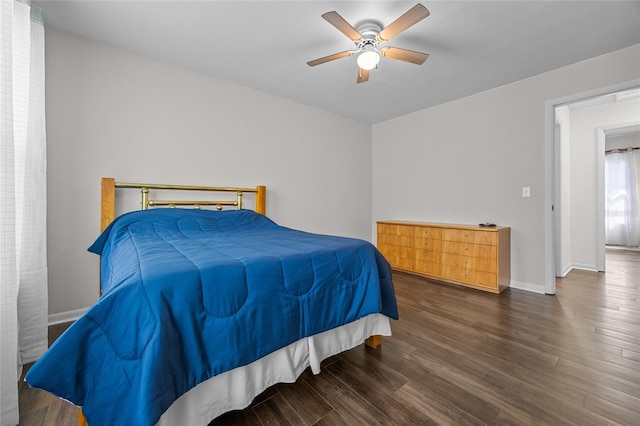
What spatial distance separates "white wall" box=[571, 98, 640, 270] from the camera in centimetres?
396

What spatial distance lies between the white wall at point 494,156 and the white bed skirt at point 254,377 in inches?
104

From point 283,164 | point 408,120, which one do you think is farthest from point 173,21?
point 408,120

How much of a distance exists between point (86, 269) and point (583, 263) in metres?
6.48

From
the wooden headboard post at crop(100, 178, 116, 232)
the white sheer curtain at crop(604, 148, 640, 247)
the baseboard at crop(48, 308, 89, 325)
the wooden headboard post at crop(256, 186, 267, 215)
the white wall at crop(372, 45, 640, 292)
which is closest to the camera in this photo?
the baseboard at crop(48, 308, 89, 325)

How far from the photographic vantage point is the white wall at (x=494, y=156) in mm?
2828

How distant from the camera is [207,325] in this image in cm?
102

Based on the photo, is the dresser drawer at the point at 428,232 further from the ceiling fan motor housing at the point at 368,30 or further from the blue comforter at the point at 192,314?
the ceiling fan motor housing at the point at 368,30

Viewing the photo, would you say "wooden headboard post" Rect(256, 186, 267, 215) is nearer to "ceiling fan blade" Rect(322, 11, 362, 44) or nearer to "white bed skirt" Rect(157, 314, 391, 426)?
"ceiling fan blade" Rect(322, 11, 362, 44)

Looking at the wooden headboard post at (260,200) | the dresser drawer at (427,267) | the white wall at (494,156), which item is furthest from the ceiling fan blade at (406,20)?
the dresser drawer at (427,267)

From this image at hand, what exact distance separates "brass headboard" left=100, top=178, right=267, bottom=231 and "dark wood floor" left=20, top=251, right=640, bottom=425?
1.02 m

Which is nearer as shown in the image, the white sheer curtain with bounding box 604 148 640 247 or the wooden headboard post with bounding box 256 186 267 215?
the wooden headboard post with bounding box 256 186 267 215

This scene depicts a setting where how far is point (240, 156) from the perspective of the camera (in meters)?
3.27

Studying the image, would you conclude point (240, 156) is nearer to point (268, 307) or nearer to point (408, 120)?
point (268, 307)

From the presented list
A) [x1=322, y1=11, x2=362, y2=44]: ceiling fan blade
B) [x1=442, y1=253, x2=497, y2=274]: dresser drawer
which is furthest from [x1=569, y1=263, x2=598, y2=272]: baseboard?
[x1=322, y1=11, x2=362, y2=44]: ceiling fan blade
